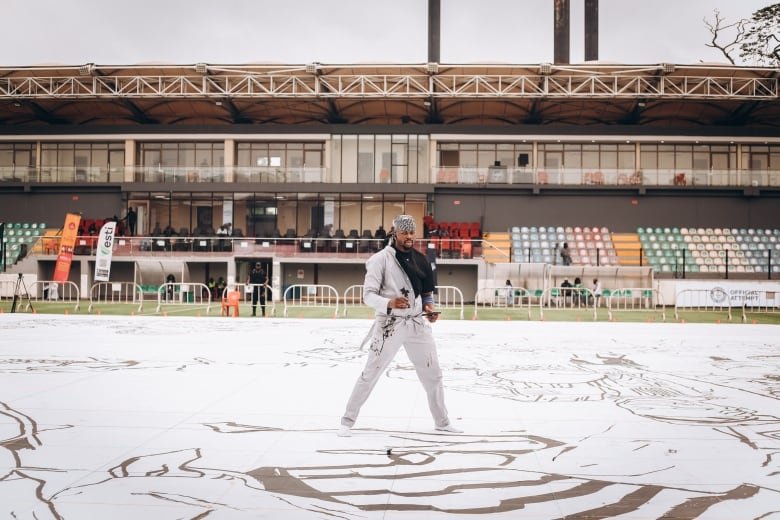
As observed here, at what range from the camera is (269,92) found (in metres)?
37.3

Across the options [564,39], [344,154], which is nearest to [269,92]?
[344,154]

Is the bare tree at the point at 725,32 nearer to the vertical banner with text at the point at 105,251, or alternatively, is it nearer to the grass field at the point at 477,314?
the grass field at the point at 477,314

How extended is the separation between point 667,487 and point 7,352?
36.9ft

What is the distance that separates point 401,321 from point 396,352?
0.98 ft

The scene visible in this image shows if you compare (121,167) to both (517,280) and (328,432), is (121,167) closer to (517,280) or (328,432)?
(517,280)

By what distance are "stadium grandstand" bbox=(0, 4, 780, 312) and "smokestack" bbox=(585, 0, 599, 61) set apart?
25.5 feet

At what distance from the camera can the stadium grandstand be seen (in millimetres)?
35125

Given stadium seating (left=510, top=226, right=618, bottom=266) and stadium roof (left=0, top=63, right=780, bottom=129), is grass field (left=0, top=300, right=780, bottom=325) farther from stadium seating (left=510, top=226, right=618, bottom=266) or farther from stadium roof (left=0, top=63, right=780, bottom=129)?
stadium roof (left=0, top=63, right=780, bottom=129)

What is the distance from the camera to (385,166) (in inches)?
1618

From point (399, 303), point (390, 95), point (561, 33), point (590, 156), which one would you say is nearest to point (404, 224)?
point (399, 303)

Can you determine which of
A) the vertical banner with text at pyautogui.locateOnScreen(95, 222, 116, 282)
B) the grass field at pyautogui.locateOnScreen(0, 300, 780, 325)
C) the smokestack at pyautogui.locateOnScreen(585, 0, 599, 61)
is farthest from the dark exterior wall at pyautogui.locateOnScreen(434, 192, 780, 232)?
the vertical banner with text at pyautogui.locateOnScreen(95, 222, 116, 282)

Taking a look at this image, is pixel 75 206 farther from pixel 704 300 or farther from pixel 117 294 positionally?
pixel 704 300

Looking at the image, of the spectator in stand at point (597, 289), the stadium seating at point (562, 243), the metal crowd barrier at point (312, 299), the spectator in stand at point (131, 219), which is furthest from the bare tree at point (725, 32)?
the spectator in stand at point (131, 219)

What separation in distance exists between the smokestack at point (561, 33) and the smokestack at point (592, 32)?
7.11ft
